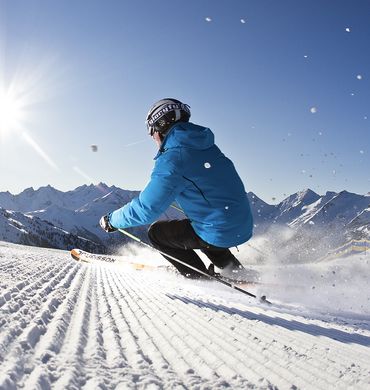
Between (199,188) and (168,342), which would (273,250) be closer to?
(199,188)

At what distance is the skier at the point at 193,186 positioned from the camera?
4.54 metres

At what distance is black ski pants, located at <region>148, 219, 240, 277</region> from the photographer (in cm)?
568

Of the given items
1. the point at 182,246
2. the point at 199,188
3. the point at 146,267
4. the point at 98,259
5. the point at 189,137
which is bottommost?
the point at 98,259

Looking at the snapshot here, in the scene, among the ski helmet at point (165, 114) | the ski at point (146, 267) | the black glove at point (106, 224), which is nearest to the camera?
the ski helmet at point (165, 114)

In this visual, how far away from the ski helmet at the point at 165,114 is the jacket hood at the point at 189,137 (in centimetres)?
33

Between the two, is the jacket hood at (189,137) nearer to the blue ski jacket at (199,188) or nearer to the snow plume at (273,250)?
the blue ski jacket at (199,188)

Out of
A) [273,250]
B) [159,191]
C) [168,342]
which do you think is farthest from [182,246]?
[273,250]

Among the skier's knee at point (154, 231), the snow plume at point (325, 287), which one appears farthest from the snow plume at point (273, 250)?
the skier's knee at point (154, 231)

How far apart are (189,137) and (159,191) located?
2.45 ft

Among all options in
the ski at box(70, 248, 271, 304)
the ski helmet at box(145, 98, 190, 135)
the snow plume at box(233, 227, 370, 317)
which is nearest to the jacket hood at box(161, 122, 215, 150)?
the ski helmet at box(145, 98, 190, 135)

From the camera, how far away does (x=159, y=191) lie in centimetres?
466

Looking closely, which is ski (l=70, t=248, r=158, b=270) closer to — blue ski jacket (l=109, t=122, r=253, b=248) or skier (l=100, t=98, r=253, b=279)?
skier (l=100, t=98, r=253, b=279)

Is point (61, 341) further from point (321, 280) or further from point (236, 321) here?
point (321, 280)

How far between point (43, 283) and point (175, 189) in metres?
2.06
